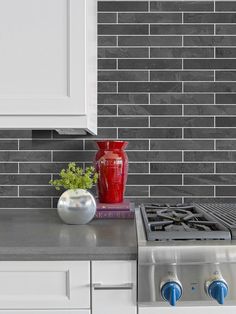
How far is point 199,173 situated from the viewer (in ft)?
6.74

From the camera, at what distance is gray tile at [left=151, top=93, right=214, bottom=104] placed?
2.05 meters

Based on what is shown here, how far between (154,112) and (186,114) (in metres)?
0.15

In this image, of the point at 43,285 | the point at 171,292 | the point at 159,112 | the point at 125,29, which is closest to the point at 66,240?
the point at 43,285

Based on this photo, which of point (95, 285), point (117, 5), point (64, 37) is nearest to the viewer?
point (95, 285)

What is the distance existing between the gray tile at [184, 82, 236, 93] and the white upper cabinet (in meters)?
0.63

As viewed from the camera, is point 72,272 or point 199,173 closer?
point 72,272

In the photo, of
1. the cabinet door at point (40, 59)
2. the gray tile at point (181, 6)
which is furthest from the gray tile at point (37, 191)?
the gray tile at point (181, 6)

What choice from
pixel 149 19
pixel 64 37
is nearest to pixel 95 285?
pixel 64 37

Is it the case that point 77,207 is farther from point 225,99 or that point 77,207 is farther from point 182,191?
point 225,99

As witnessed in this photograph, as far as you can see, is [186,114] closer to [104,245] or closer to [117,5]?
[117,5]

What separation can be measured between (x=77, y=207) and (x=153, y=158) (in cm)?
56

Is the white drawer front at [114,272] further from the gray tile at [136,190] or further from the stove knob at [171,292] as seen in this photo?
the gray tile at [136,190]

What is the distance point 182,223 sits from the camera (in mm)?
1532

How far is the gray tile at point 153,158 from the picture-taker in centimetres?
205
